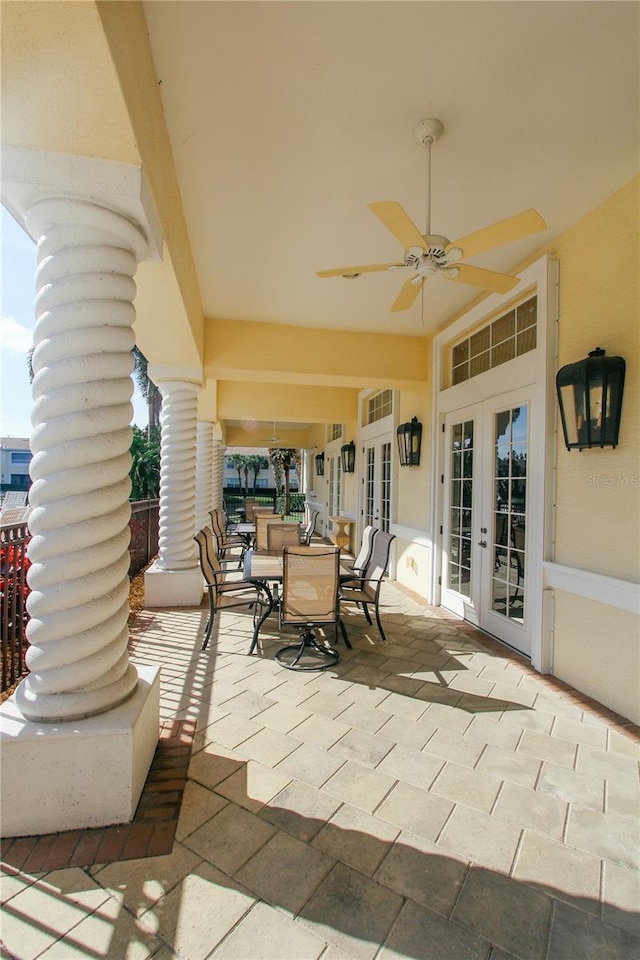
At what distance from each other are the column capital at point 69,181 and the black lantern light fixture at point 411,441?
433 cm

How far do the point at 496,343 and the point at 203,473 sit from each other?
6.46 metres

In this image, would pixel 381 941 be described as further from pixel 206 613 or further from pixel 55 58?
pixel 206 613

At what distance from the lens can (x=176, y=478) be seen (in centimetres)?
526

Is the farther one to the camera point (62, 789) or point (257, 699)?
point (257, 699)

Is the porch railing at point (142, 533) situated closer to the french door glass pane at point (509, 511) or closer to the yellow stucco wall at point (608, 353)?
the french door glass pane at point (509, 511)

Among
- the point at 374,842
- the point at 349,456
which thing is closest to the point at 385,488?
the point at 349,456

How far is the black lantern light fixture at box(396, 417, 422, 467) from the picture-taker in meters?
5.77

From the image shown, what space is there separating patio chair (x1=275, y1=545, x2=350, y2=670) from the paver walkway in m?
0.45

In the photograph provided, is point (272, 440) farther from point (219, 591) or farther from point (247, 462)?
point (247, 462)

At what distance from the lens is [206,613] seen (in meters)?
4.88

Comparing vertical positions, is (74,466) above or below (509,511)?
above

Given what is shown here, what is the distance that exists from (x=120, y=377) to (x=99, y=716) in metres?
1.46

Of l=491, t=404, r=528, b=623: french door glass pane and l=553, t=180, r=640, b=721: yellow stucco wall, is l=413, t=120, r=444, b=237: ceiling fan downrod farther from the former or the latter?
l=491, t=404, r=528, b=623: french door glass pane

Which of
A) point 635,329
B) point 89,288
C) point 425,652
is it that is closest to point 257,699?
point 425,652
